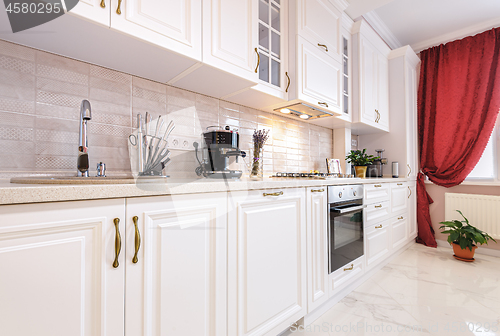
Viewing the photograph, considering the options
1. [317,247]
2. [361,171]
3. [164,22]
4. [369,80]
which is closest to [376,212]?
[361,171]

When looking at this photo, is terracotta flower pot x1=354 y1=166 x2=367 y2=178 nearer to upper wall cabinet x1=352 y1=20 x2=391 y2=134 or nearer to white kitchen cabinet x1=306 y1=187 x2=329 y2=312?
upper wall cabinet x1=352 y1=20 x2=391 y2=134

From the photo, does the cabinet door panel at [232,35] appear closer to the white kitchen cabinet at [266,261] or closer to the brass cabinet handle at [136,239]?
the white kitchen cabinet at [266,261]

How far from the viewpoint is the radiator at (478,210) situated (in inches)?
110

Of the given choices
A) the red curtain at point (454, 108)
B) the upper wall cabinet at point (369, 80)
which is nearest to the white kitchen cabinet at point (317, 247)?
the upper wall cabinet at point (369, 80)

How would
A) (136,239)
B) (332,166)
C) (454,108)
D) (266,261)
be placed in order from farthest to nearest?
(454,108)
(332,166)
(266,261)
(136,239)

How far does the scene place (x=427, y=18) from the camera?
9.61 feet

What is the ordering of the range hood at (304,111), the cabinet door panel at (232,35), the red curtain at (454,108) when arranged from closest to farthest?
the cabinet door panel at (232,35) → the range hood at (304,111) → the red curtain at (454,108)

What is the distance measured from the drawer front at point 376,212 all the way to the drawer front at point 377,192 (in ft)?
0.15

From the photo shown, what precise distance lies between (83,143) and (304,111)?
1.69 m

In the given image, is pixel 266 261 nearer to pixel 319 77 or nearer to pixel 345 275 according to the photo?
pixel 345 275

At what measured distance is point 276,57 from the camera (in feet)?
6.00

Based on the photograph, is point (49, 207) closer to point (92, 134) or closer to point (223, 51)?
point (92, 134)

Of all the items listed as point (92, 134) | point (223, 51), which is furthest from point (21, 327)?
point (223, 51)

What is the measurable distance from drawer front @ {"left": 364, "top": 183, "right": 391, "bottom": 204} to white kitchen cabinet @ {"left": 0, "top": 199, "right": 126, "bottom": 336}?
1992 millimetres
